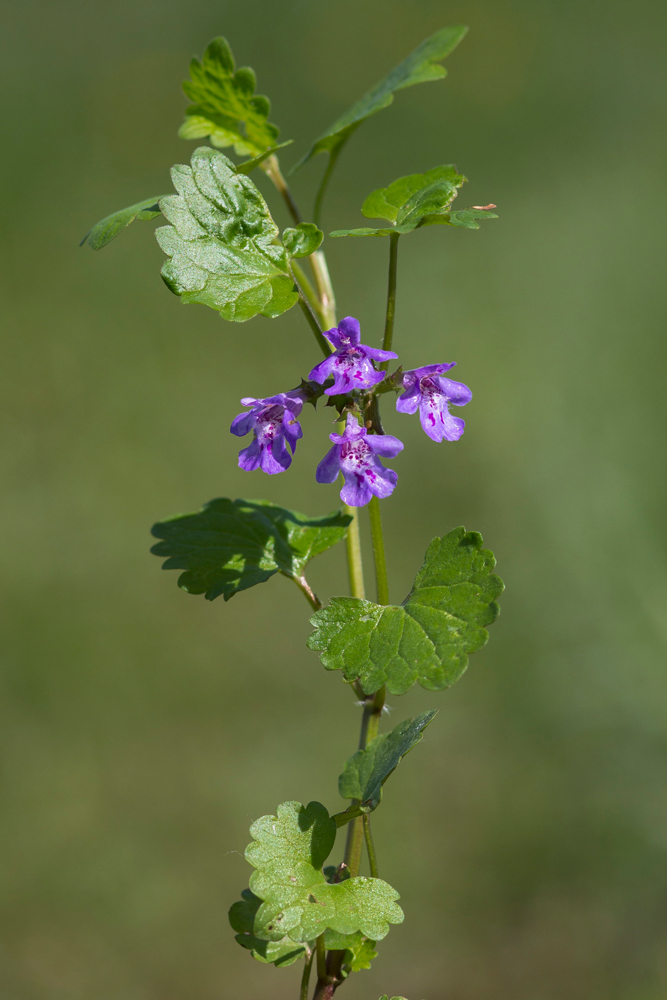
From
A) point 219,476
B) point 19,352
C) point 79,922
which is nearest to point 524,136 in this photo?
point 219,476

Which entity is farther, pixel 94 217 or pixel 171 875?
pixel 94 217

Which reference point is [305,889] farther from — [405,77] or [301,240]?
[405,77]

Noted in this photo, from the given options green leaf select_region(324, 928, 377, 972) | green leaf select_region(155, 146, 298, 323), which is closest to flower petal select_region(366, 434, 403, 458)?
green leaf select_region(155, 146, 298, 323)

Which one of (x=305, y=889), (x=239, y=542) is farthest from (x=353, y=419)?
(x=305, y=889)

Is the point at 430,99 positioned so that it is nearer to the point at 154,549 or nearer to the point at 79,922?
the point at 154,549

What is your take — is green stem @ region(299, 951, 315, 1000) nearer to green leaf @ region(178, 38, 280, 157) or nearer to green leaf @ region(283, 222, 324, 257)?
green leaf @ region(283, 222, 324, 257)

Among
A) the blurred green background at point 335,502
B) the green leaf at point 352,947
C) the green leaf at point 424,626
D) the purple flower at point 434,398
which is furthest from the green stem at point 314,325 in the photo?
the blurred green background at point 335,502
